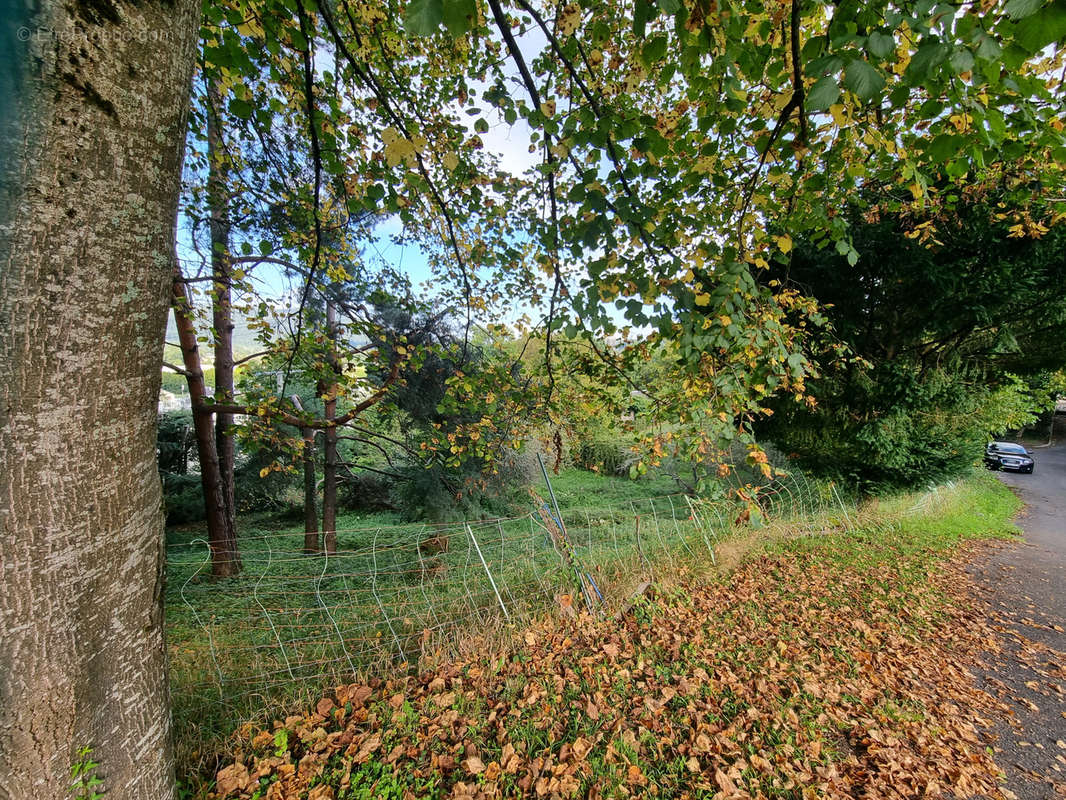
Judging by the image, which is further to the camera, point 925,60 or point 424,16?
point 925,60

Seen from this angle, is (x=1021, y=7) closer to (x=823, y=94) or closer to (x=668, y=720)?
(x=823, y=94)

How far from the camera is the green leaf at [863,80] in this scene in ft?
3.39

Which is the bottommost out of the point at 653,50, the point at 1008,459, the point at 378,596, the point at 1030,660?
the point at 1008,459

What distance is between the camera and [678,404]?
2717 millimetres

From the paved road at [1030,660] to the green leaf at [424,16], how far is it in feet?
14.5

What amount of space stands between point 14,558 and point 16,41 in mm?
1140

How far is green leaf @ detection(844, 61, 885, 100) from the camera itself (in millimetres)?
1032

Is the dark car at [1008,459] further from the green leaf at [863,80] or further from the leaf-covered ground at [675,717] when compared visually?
the green leaf at [863,80]

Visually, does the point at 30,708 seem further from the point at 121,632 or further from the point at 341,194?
the point at 341,194

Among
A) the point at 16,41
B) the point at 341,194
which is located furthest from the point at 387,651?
the point at 341,194

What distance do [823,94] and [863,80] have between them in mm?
89

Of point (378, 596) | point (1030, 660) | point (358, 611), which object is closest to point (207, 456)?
point (378, 596)

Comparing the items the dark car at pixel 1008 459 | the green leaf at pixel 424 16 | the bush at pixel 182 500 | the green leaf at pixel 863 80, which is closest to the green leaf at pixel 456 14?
the green leaf at pixel 424 16

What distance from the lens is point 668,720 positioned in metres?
2.40
